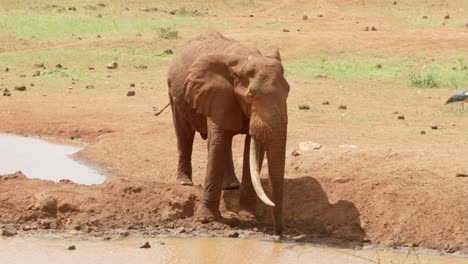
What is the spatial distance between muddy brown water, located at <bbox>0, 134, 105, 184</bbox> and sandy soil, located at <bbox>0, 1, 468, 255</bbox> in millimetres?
268

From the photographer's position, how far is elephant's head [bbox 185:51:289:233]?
31.7 ft

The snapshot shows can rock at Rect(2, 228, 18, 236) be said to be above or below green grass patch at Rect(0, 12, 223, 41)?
above

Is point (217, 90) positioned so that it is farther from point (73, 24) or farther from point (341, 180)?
point (73, 24)

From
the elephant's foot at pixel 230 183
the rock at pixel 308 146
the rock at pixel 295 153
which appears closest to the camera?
the elephant's foot at pixel 230 183

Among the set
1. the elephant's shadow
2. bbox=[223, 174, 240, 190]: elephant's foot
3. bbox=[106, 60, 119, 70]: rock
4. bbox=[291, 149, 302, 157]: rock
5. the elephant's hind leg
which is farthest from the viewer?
bbox=[106, 60, 119, 70]: rock

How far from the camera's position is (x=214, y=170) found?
34.0ft

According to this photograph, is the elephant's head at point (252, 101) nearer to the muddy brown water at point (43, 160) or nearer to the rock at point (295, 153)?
the rock at point (295, 153)

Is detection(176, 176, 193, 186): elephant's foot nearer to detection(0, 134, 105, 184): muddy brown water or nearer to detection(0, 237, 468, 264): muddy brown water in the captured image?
detection(0, 237, 468, 264): muddy brown water

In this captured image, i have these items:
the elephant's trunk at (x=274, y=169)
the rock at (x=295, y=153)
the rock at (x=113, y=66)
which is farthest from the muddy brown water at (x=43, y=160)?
the rock at (x=113, y=66)

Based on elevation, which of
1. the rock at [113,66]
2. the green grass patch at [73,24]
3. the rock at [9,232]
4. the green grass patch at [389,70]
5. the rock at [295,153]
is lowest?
the green grass patch at [73,24]

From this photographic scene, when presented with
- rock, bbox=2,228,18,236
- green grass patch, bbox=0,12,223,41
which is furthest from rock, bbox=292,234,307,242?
green grass patch, bbox=0,12,223,41

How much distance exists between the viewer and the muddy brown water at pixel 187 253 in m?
9.68

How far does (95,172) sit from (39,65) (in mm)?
9891

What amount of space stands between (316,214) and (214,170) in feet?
3.55
